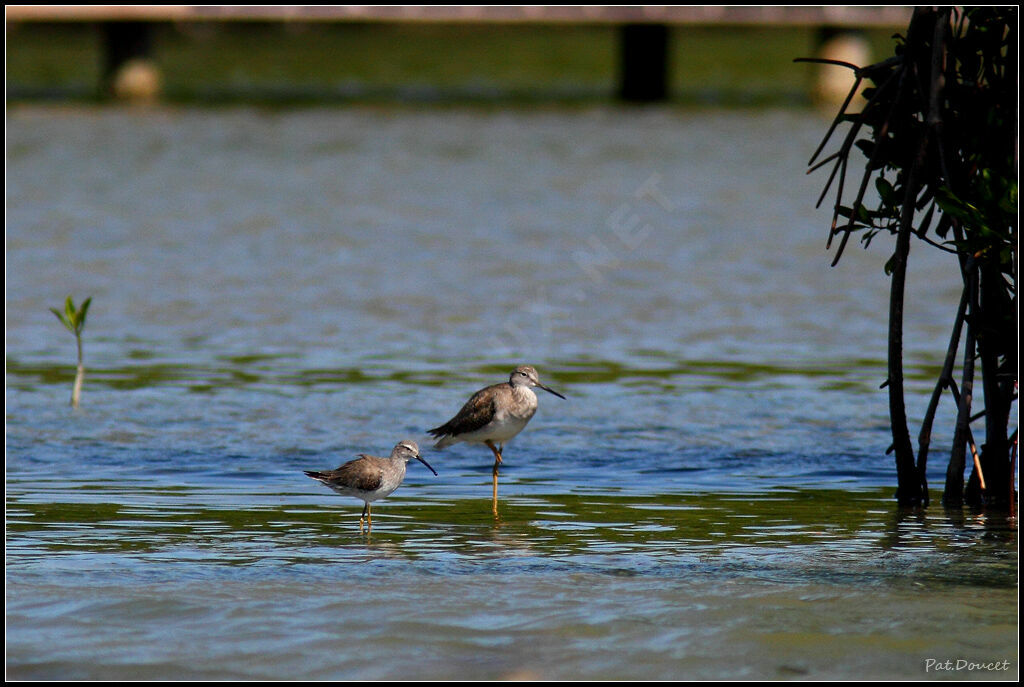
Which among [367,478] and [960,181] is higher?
[960,181]

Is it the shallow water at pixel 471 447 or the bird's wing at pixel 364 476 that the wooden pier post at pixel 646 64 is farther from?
the bird's wing at pixel 364 476

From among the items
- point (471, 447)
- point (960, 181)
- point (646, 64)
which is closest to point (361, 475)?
point (471, 447)

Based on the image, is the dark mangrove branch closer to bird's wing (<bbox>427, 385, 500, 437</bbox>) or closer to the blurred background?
bird's wing (<bbox>427, 385, 500, 437</bbox>)

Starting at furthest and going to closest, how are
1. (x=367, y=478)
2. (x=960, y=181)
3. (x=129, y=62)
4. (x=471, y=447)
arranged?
1. (x=129, y=62)
2. (x=471, y=447)
3. (x=960, y=181)
4. (x=367, y=478)

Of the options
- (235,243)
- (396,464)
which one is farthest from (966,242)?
(235,243)

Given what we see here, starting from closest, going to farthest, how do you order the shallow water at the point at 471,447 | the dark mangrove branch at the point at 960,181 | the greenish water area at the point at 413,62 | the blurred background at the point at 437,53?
the shallow water at the point at 471,447
the dark mangrove branch at the point at 960,181
the blurred background at the point at 437,53
the greenish water area at the point at 413,62

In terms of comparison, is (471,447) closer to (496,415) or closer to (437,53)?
(496,415)

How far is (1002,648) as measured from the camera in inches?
271

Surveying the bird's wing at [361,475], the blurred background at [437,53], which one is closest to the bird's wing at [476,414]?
the bird's wing at [361,475]

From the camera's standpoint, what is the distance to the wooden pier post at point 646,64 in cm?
4719

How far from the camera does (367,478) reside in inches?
360

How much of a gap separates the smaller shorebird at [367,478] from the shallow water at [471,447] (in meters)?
0.18

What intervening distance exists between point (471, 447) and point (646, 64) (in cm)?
3675

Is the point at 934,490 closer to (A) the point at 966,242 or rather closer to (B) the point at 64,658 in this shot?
(A) the point at 966,242
